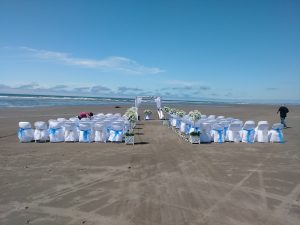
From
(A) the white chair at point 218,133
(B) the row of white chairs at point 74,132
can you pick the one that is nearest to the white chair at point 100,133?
(B) the row of white chairs at point 74,132

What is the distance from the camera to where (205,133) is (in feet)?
46.2

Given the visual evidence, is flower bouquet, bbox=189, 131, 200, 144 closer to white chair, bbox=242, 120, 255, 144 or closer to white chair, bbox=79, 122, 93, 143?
white chair, bbox=242, 120, 255, 144

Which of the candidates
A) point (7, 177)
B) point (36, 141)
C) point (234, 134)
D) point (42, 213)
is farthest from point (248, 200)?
point (36, 141)

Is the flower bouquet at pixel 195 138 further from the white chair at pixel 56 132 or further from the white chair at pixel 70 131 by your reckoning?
the white chair at pixel 56 132

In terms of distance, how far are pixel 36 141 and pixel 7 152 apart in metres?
2.51

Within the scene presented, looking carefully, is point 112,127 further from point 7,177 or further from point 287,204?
point 287,204

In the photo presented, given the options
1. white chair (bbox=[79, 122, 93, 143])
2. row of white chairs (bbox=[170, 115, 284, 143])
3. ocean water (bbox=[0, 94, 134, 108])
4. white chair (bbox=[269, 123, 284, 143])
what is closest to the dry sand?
white chair (bbox=[79, 122, 93, 143])

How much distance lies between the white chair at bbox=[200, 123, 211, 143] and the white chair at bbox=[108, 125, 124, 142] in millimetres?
3870

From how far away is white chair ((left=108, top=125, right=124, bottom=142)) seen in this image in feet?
45.5

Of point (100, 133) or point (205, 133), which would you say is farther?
point (205, 133)

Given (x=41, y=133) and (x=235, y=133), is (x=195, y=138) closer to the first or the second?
(x=235, y=133)

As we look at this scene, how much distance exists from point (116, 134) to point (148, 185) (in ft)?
22.0

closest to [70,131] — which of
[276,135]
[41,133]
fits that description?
[41,133]

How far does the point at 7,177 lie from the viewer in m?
8.18
